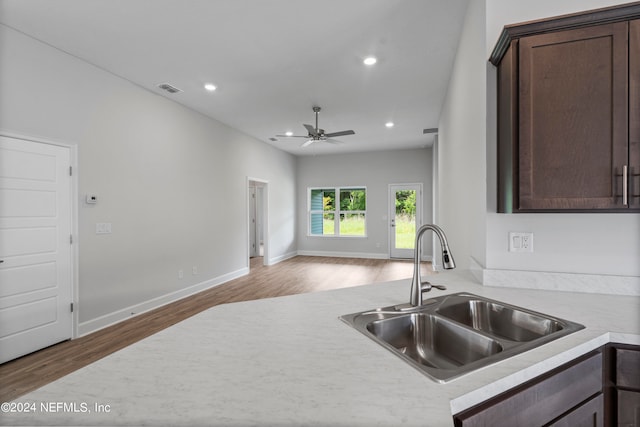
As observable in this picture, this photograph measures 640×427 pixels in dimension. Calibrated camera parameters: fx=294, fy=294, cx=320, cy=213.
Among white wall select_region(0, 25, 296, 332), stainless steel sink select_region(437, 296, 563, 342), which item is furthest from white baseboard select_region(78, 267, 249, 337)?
stainless steel sink select_region(437, 296, 563, 342)

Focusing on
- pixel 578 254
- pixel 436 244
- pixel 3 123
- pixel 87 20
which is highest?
pixel 87 20

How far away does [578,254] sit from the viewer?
1625mm

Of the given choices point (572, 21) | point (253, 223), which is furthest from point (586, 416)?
point (253, 223)

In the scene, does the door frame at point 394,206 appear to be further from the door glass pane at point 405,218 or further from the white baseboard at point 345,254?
the white baseboard at point 345,254

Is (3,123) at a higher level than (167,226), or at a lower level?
higher

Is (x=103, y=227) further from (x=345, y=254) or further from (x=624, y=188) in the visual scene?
(x=345, y=254)

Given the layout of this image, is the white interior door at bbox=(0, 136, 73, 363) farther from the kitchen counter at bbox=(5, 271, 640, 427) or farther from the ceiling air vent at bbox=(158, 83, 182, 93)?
the kitchen counter at bbox=(5, 271, 640, 427)

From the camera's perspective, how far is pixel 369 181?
7.86 metres

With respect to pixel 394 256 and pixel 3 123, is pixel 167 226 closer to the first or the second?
pixel 3 123

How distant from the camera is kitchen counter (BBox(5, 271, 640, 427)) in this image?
62 centimetres

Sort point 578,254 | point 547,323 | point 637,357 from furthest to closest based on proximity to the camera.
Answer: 1. point 578,254
2. point 547,323
3. point 637,357

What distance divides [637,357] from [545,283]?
0.62 metres

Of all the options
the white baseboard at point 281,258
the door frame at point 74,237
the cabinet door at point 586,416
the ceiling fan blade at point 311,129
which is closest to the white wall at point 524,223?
the cabinet door at point 586,416

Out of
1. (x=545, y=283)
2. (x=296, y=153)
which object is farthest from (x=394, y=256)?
(x=545, y=283)
